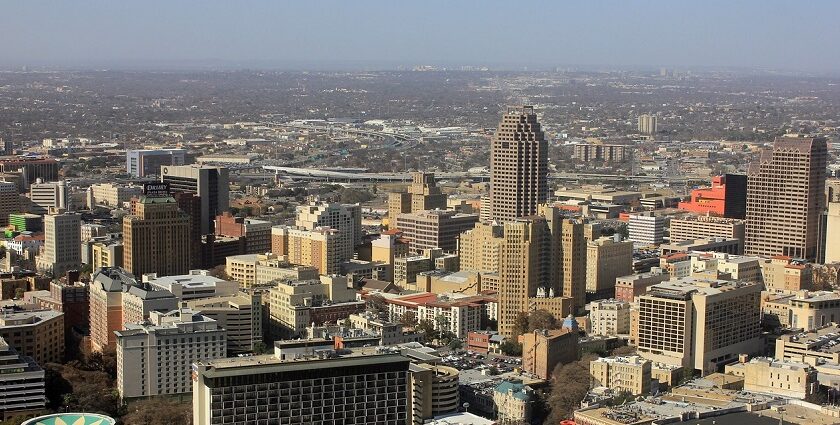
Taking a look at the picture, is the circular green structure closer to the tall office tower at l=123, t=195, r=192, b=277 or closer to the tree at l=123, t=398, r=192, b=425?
the tree at l=123, t=398, r=192, b=425

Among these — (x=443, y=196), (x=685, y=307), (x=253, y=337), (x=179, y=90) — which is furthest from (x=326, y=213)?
(x=179, y=90)

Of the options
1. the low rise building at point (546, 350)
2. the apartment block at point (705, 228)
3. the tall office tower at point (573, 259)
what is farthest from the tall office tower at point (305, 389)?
the apartment block at point (705, 228)

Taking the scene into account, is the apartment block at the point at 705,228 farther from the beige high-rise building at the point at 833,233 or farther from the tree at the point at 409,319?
the tree at the point at 409,319

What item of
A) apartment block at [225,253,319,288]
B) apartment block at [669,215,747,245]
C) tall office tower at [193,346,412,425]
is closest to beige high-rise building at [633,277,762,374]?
apartment block at [225,253,319,288]

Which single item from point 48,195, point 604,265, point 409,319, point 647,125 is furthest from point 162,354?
point 647,125

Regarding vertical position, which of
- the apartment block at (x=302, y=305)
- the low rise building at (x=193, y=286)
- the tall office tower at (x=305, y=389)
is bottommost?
the apartment block at (x=302, y=305)

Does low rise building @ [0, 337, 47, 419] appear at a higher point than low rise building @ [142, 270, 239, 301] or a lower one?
lower

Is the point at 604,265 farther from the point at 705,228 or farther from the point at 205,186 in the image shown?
the point at 205,186
